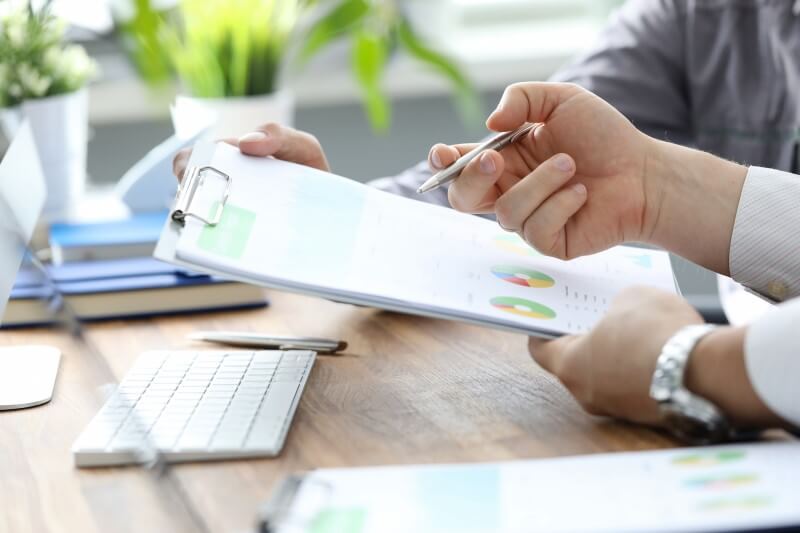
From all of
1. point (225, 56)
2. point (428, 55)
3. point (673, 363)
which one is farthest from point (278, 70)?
point (673, 363)

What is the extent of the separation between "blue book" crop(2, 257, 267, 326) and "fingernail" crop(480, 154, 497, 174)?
0.30m

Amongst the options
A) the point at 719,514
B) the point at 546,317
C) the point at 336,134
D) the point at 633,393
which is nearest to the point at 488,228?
the point at 546,317

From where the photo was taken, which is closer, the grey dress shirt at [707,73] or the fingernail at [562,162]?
the fingernail at [562,162]

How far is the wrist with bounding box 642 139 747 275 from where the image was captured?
0.95 m

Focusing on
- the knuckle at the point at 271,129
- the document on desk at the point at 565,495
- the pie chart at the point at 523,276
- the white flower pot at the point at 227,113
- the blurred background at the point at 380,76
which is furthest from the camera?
the blurred background at the point at 380,76

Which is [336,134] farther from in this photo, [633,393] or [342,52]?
[633,393]

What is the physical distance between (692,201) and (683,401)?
1.14 feet

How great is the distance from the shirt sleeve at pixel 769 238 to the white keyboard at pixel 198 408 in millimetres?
390

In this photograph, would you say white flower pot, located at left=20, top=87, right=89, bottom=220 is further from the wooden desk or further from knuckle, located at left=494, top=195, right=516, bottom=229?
knuckle, located at left=494, top=195, right=516, bottom=229

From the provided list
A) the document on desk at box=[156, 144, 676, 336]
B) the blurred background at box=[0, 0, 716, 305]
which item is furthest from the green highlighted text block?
the blurred background at box=[0, 0, 716, 305]

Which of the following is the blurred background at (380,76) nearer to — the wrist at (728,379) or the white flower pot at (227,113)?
the white flower pot at (227,113)

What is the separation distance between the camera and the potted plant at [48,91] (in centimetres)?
144

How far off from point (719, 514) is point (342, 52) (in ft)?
6.25

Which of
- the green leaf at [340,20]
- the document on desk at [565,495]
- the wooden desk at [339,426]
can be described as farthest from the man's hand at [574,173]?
the green leaf at [340,20]
